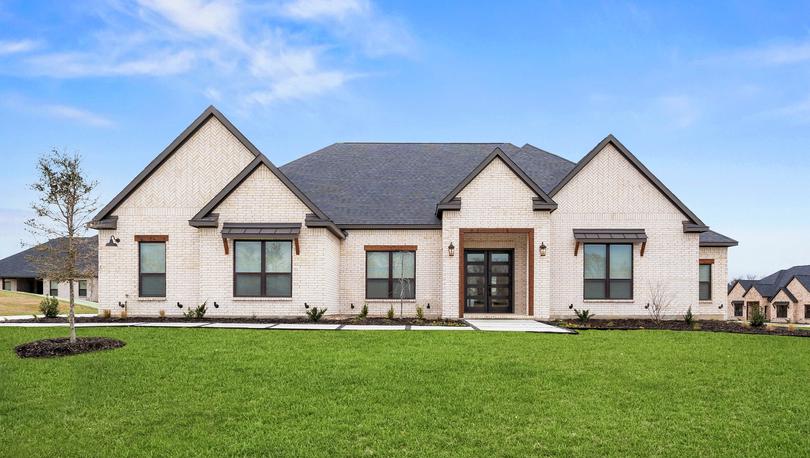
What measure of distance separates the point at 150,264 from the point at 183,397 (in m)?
14.2

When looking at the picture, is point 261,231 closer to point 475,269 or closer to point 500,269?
point 475,269

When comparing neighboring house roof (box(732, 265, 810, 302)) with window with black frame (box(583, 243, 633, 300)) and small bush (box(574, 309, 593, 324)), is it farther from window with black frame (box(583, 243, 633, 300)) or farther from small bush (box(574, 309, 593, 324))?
small bush (box(574, 309, 593, 324))

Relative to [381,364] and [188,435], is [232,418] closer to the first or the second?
[188,435]

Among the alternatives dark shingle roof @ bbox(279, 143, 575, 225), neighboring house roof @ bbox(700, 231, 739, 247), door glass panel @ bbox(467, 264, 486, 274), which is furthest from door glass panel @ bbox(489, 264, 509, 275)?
neighboring house roof @ bbox(700, 231, 739, 247)

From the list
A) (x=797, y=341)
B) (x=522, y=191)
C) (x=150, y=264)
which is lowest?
(x=797, y=341)

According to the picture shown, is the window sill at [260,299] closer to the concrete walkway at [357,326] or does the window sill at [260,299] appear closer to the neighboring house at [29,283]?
the concrete walkway at [357,326]

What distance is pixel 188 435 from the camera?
6.92 metres

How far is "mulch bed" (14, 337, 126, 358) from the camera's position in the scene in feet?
39.2

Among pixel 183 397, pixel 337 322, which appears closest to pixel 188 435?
pixel 183 397

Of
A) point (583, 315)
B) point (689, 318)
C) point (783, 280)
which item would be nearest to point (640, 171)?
point (689, 318)

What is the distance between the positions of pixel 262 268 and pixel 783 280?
7740cm

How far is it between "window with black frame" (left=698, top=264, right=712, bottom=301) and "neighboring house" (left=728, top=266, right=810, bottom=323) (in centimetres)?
4703

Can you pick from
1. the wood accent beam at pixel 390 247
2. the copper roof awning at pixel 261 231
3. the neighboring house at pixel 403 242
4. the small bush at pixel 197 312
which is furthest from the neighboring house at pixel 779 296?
the small bush at pixel 197 312

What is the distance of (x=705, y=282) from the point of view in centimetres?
2403
